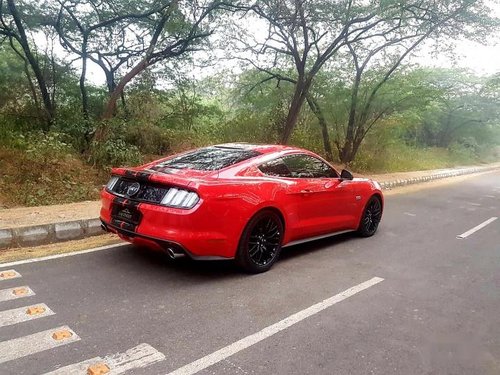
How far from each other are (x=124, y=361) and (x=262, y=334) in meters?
1.05

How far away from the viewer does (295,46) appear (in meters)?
14.2

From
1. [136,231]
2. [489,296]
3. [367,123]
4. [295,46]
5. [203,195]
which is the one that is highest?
[295,46]

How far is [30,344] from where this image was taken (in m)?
2.79

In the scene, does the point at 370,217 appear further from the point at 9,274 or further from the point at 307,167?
the point at 9,274

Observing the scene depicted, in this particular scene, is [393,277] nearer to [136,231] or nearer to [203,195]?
[203,195]

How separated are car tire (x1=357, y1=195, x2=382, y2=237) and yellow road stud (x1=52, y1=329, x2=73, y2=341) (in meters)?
4.53

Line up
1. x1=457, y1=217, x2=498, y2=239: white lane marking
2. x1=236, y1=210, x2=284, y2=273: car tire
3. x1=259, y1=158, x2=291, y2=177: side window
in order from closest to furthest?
x1=236, y1=210, x2=284, y2=273: car tire < x1=259, y1=158, x2=291, y2=177: side window < x1=457, y1=217, x2=498, y2=239: white lane marking

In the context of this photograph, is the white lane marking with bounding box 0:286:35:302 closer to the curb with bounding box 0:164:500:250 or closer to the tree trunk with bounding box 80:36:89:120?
the curb with bounding box 0:164:500:250

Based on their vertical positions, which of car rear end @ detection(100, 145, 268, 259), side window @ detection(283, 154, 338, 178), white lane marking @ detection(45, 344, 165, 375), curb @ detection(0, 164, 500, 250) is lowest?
white lane marking @ detection(45, 344, 165, 375)

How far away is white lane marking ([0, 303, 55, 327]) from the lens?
10.2ft

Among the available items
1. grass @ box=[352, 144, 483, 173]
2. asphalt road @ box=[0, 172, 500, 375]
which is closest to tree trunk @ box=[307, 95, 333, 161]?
grass @ box=[352, 144, 483, 173]

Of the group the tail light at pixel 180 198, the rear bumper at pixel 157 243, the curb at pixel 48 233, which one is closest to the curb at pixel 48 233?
the curb at pixel 48 233

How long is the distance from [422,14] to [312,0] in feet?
13.1

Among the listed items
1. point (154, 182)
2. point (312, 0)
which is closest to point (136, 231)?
point (154, 182)
